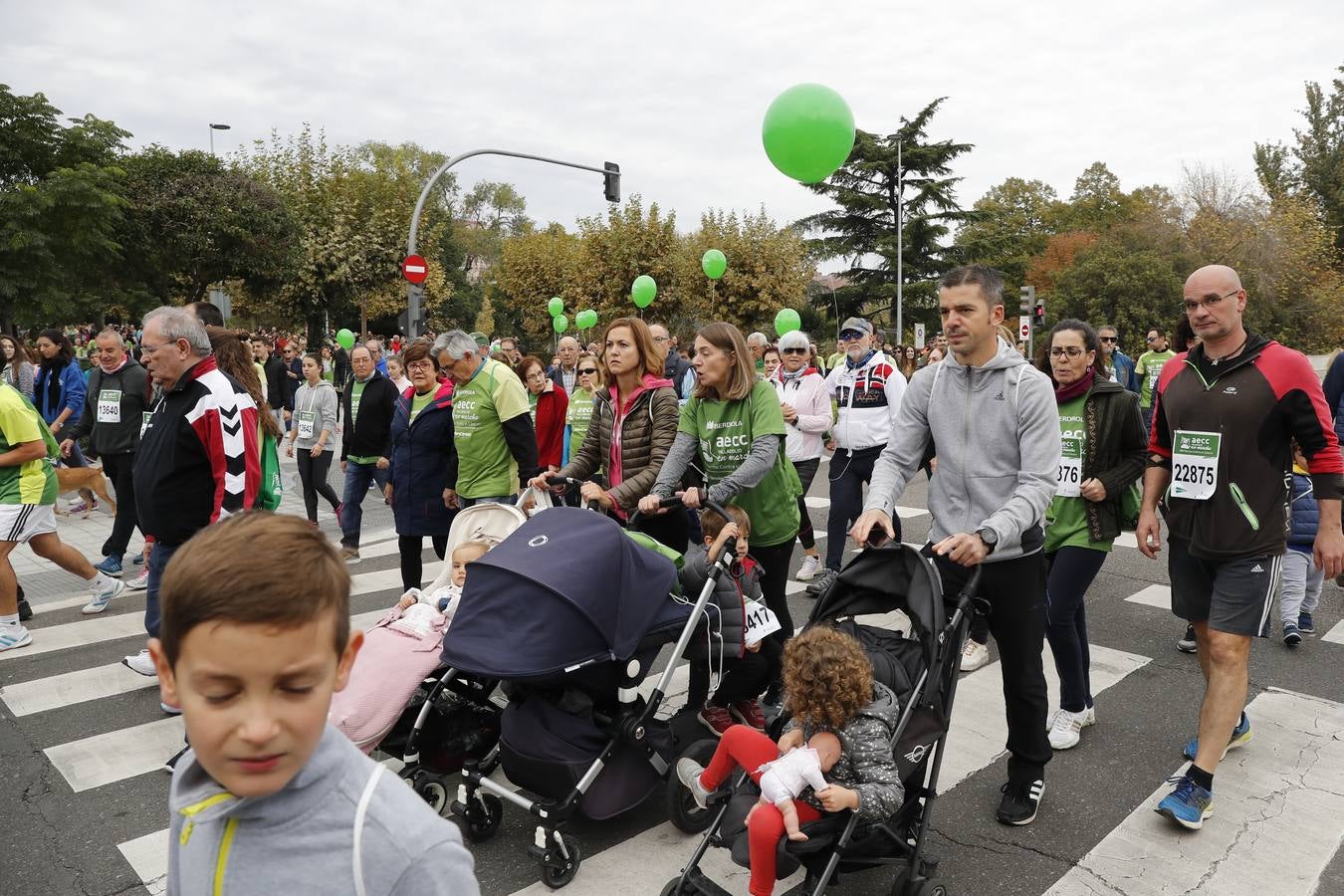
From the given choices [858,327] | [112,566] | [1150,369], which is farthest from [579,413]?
[1150,369]

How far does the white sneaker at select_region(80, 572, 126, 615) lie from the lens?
693 centimetres

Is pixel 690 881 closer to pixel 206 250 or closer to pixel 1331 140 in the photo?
pixel 206 250

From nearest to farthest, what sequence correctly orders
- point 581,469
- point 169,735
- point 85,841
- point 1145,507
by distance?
point 85,841, point 1145,507, point 169,735, point 581,469

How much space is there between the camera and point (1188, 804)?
12.1 ft

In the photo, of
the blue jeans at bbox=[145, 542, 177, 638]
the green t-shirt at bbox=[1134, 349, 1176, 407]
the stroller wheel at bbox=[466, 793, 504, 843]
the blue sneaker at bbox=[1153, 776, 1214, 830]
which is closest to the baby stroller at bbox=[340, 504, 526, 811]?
the stroller wheel at bbox=[466, 793, 504, 843]

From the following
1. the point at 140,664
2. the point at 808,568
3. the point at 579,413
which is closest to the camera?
the point at 140,664

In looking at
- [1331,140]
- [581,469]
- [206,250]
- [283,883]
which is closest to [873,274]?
[1331,140]

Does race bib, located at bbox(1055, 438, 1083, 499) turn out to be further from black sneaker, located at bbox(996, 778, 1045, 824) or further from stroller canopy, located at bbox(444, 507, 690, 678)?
stroller canopy, located at bbox(444, 507, 690, 678)

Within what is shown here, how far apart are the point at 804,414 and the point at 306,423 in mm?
5018

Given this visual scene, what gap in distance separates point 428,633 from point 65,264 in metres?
24.7

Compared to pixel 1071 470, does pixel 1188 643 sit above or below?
below

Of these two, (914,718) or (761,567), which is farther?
(761,567)

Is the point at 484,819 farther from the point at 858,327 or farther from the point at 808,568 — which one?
the point at 858,327

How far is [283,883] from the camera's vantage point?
127cm
